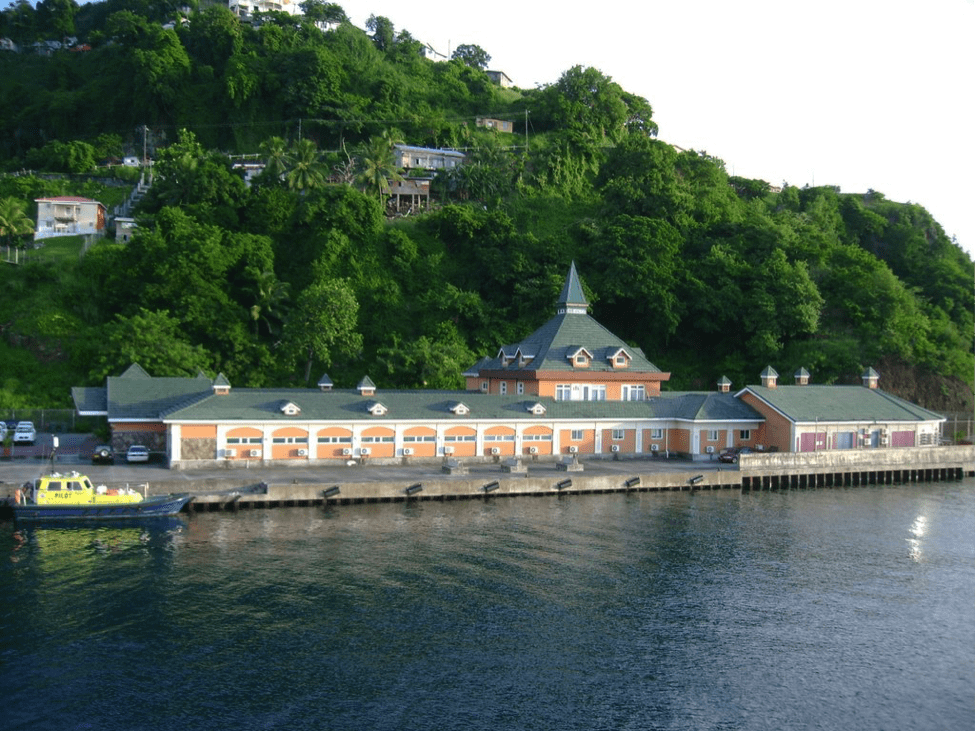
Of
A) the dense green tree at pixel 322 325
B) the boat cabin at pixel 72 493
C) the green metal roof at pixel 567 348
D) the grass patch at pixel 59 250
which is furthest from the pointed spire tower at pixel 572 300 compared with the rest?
the grass patch at pixel 59 250

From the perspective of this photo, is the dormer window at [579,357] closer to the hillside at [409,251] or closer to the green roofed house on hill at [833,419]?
the green roofed house on hill at [833,419]

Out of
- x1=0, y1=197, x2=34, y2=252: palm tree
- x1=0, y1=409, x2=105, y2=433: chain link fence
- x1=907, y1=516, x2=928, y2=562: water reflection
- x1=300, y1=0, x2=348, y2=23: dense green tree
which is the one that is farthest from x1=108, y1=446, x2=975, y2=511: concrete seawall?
x1=300, y1=0, x2=348, y2=23: dense green tree

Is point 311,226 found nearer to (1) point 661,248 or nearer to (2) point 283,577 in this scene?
(1) point 661,248

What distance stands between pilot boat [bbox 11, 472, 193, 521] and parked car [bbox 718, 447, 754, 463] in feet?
113

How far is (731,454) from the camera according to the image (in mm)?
58250

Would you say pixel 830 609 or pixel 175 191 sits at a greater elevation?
pixel 175 191

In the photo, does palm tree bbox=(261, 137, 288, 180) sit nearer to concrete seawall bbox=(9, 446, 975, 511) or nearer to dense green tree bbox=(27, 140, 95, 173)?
dense green tree bbox=(27, 140, 95, 173)

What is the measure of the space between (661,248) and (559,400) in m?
29.2

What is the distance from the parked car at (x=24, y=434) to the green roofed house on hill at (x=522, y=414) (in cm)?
372

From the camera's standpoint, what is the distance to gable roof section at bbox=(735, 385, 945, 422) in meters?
59.2

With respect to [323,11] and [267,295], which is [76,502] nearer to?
[267,295]

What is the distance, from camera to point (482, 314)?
8056 cm

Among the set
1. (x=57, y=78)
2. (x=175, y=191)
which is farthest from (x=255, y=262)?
(x=57, y=78)

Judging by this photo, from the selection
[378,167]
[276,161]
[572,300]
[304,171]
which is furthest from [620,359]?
[276,161]
